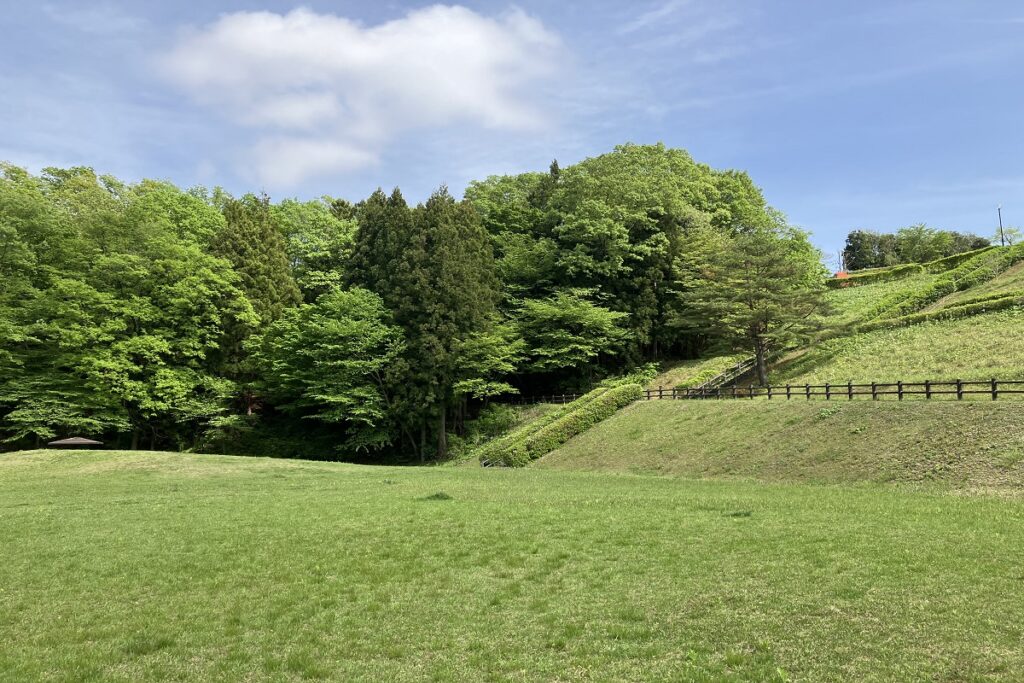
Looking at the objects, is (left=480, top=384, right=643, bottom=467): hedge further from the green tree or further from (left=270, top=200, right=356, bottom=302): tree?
(left=270, top=200, right=356, bottom=302): tree

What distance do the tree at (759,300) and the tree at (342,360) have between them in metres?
20.1

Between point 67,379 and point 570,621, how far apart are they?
37.8 meters

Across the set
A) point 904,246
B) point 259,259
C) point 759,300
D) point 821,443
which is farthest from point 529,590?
point 904,246

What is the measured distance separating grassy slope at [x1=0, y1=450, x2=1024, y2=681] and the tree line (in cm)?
2256

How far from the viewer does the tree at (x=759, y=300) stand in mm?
35969

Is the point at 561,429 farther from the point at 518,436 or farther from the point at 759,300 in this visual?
the point at 759,300

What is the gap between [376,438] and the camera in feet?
124

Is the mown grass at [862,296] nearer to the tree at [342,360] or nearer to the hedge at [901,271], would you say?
the hedge at [901,271]

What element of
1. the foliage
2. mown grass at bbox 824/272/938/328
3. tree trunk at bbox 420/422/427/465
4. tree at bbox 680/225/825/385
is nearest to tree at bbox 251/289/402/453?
tree trunk at bbox 420/422/427/465

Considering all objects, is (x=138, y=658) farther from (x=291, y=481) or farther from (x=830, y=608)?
(x=291, y=481)

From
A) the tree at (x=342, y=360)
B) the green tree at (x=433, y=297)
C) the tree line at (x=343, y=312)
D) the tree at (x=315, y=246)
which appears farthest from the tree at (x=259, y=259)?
the green tree at (x=433, y=297)

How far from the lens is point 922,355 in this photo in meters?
30.9

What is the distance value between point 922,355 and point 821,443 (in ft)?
50.5

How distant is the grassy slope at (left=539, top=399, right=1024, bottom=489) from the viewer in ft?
51.5
